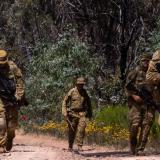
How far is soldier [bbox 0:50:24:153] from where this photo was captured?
12.4 metres

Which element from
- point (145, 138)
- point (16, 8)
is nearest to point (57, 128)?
point (145, 138)

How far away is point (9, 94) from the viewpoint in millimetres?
12586

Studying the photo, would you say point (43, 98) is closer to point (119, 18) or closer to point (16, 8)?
point (119, 18)

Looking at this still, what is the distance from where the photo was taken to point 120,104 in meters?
23.5

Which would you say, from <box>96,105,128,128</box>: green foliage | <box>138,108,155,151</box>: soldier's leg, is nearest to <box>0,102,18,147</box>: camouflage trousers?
<box>138,108,155,151</box>: soldier's leg

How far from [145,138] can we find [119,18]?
1318 centimetres

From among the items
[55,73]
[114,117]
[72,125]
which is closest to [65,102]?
[72,125]

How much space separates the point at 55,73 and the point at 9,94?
1194cm

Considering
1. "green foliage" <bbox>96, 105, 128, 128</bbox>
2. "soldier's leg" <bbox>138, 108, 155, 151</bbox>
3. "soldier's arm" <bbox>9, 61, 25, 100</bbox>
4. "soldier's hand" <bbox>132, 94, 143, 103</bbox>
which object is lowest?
"green foliage" <bbox>96, 105, 128, 128</bbox>

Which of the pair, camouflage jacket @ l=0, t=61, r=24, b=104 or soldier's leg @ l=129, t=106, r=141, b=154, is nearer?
camouflage jacket @ l=0, t=61, r=24, b=104

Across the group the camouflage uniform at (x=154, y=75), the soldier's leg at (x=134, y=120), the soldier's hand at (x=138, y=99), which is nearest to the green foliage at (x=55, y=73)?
the soldier's leg at (x=134, y=120)

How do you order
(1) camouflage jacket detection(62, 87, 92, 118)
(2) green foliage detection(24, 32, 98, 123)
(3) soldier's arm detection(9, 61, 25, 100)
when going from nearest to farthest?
(3) soldier's arm detection(9, 61, 25, 100) → (1) camouflage jacket detection(62, 87, 92, 118) → (2) green foliage detection(24, 32, 98, 123)

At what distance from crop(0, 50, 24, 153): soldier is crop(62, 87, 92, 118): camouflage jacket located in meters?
2.91

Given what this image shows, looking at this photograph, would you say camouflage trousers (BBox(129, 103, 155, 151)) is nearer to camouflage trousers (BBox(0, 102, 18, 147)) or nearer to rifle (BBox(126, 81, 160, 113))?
rifle (BBox(126, 81, 160, 113))
